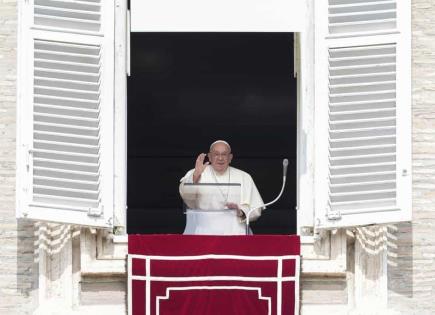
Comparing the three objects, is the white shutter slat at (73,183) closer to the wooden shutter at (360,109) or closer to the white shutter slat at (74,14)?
the white shutter slat at (74,14)

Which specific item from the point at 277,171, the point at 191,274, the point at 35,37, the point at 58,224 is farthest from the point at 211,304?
the point at 277,171

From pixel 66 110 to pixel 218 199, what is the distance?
1260 millimetres

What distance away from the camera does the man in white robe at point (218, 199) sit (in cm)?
1158

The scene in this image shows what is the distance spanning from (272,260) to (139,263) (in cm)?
69

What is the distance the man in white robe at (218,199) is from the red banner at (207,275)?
22.1 inches

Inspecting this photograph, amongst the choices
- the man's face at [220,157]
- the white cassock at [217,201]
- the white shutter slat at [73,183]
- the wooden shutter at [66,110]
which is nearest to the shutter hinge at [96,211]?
the wooden shutter at [66,110]

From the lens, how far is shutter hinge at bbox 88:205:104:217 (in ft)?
35.4

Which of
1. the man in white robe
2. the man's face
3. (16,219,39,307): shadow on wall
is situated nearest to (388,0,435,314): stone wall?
the man in white robe

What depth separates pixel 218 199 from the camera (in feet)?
38.6

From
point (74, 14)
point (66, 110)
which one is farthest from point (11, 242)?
point (74, 14)

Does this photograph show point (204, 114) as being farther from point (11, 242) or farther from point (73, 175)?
point (73, 175)

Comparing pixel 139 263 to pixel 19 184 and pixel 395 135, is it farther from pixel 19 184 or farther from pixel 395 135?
pixel 395 135

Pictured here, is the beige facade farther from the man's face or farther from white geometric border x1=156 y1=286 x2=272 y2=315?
the man's face

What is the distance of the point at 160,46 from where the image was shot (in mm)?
16750
